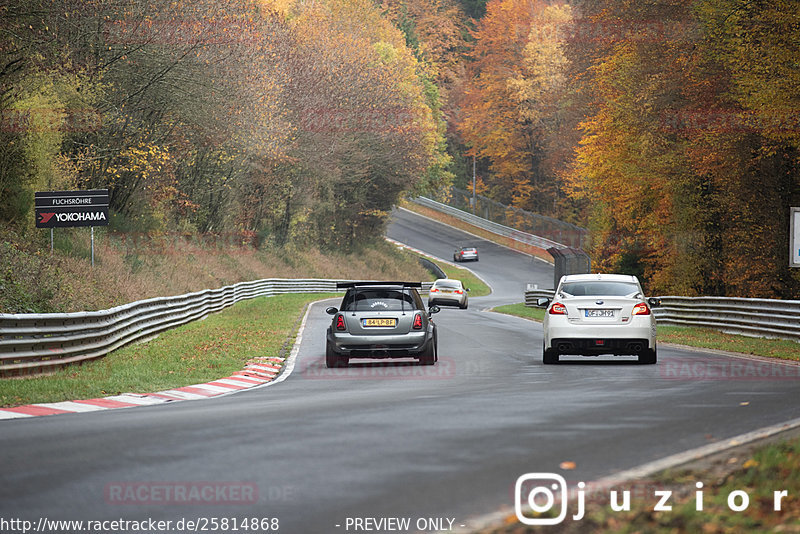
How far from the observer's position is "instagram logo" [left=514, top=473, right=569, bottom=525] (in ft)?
18.9

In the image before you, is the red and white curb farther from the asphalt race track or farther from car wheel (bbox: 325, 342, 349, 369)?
car wheel (bbox: 325, 342, 349, 369)

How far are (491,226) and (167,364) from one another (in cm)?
8284

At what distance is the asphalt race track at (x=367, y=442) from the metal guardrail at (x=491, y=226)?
77276 millimetres

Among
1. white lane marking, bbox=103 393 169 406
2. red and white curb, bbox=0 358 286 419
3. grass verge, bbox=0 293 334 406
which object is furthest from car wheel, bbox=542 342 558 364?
white lane marking, bbox=103 393 169 406

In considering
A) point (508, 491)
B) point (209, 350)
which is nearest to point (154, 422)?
point (508, 491)

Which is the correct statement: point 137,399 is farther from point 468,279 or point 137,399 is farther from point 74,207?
point 468,279

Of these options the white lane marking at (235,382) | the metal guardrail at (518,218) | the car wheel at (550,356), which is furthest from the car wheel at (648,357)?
the metal guardrail at (518,218)

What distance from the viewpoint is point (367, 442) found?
8.43 m

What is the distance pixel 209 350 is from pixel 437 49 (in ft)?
301

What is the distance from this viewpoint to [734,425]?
9.32 meters

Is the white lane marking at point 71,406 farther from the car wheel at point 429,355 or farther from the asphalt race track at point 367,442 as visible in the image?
the car wheel at point 429,355

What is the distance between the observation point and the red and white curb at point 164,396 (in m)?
12.1

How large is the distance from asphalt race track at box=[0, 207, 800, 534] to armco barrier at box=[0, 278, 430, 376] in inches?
156

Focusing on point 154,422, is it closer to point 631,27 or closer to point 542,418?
point 542,418
